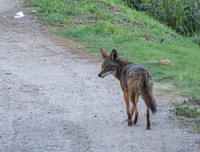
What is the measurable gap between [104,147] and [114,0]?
13.5 metres

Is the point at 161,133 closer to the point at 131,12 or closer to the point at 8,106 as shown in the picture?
the point at 8,106

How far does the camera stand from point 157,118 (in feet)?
20.5

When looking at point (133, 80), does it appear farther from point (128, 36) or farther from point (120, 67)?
point (128, 36)

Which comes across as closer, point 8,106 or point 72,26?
point 8,106

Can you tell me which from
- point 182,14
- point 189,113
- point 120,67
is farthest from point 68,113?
point 182,14

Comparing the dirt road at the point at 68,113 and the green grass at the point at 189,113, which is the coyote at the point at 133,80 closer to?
the dirt road at the point at 68,113

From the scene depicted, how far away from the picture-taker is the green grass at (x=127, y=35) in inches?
350

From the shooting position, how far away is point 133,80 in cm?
561

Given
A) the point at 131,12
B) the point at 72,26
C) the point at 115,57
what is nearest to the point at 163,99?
the point at 115,57

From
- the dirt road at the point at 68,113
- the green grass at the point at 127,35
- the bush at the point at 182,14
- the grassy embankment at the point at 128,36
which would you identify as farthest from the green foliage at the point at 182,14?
the dirt road at the point at 68,113

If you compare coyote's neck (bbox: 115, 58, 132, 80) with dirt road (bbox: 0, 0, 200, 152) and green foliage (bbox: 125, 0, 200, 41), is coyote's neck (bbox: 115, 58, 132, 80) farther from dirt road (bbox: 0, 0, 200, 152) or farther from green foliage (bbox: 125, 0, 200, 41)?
green foliage (bbox: 125, 0, 200, 41)

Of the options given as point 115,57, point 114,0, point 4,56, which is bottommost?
point 114,0

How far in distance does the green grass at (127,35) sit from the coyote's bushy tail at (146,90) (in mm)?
2151

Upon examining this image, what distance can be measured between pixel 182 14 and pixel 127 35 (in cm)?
360
